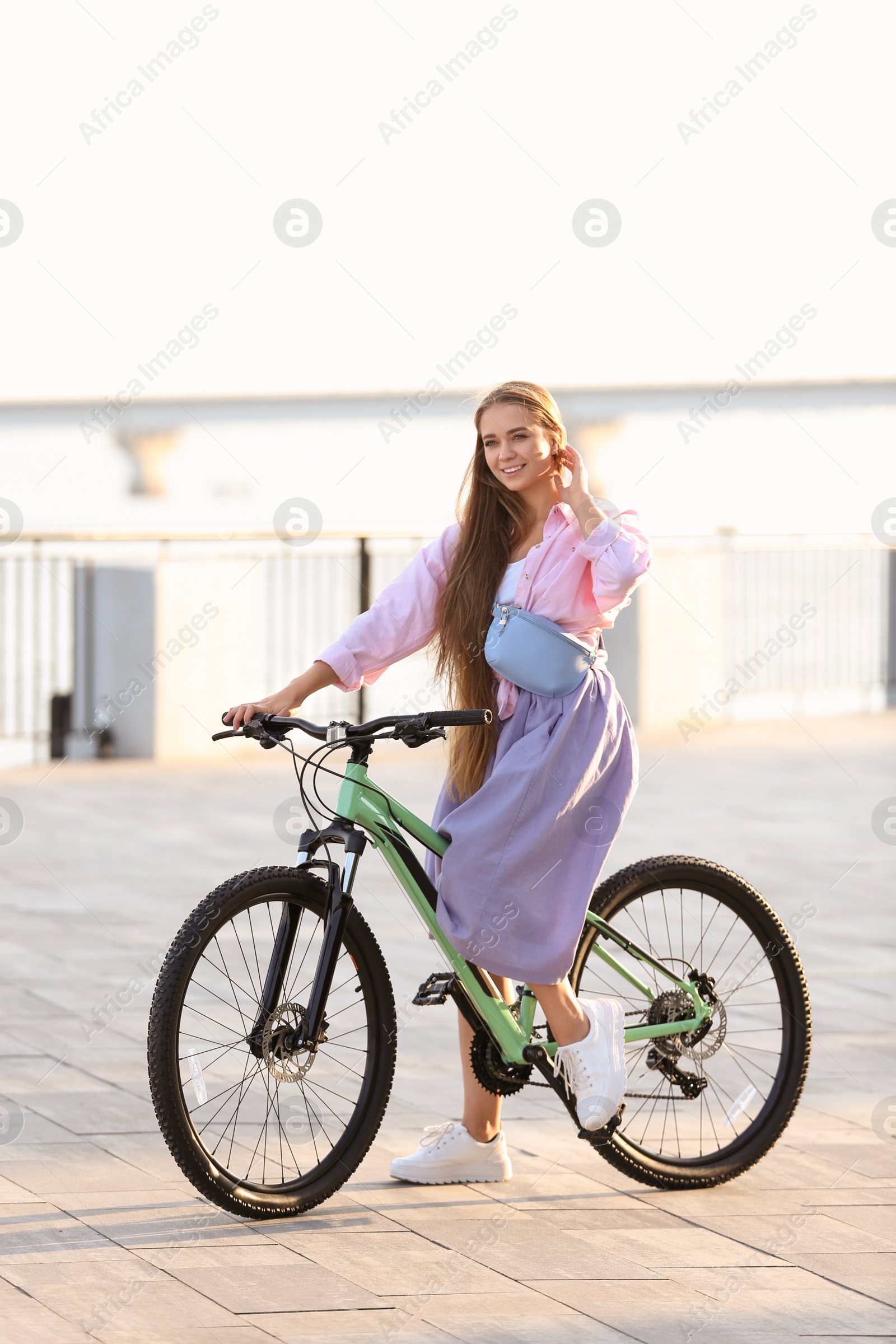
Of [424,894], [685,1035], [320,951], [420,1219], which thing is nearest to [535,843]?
[424,894]

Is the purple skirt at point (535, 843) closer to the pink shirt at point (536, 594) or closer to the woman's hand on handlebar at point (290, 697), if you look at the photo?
the pink shirt at point (536, 594)

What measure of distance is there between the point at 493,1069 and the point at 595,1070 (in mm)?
213

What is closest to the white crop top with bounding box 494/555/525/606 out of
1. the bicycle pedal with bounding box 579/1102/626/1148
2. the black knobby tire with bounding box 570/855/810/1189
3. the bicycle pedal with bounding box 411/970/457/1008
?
the black knobby tire with bounding box 570/855/810/1189

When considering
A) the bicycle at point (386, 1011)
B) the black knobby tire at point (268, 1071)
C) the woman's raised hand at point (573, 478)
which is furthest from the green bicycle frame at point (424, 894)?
the woman's raised hand at point (573, 478)

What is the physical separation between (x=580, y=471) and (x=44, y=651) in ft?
97.5

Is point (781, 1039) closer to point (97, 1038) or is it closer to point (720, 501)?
point (97, 1038)

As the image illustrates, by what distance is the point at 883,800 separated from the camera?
981cm

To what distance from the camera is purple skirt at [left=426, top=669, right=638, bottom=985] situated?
3436 millimetres

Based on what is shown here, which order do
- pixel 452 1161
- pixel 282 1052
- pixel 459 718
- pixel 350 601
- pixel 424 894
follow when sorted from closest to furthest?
pixel 459 718, pixel 282 1052, pixel 424 894, pixel 452 1161, pixel 350 601

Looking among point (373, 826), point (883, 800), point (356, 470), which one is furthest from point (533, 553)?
point (356, 470)

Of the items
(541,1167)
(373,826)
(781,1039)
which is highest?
(373,826)

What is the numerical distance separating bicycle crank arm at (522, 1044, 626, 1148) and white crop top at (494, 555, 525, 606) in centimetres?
89

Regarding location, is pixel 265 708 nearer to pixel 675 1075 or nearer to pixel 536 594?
pixel 536 594

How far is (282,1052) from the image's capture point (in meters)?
3.38
